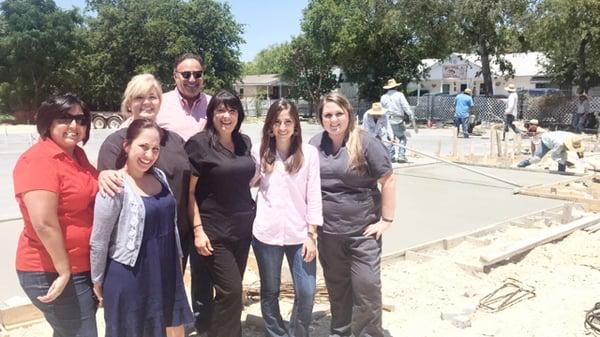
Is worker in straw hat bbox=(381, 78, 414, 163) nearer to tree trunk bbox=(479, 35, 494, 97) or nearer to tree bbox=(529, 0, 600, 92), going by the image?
tree bbox=(529, 0, 600, 92)

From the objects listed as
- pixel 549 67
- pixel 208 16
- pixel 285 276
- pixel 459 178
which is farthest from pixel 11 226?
pixel 549 67

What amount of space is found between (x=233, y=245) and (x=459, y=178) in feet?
27.6

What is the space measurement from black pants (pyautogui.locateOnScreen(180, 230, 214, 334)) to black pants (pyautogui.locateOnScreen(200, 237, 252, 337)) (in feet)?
0.47

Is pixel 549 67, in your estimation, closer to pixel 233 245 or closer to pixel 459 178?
pixel 459 178

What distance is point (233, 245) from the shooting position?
3.49 metres

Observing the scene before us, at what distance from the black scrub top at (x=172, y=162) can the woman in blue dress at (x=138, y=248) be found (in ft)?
0.58

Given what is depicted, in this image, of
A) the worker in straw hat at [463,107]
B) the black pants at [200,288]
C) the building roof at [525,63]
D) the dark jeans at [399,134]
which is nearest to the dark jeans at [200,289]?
the black pants at [200,288]

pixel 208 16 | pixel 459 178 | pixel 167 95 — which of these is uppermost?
pixel 208 16

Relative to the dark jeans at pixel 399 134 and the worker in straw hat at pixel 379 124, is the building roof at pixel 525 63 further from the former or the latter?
the worker in straw hat at pixel 379 124

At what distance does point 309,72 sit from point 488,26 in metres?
15.1

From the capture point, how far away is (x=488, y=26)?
89.1 feet

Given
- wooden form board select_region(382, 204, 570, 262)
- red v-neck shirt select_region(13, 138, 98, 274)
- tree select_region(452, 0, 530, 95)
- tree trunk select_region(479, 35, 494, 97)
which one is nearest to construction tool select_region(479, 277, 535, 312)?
wooden form board select_region(382, 204, 570, 262)

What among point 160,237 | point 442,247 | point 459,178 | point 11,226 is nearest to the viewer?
point 160,237

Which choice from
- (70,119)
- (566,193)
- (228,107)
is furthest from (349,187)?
(566,193)
